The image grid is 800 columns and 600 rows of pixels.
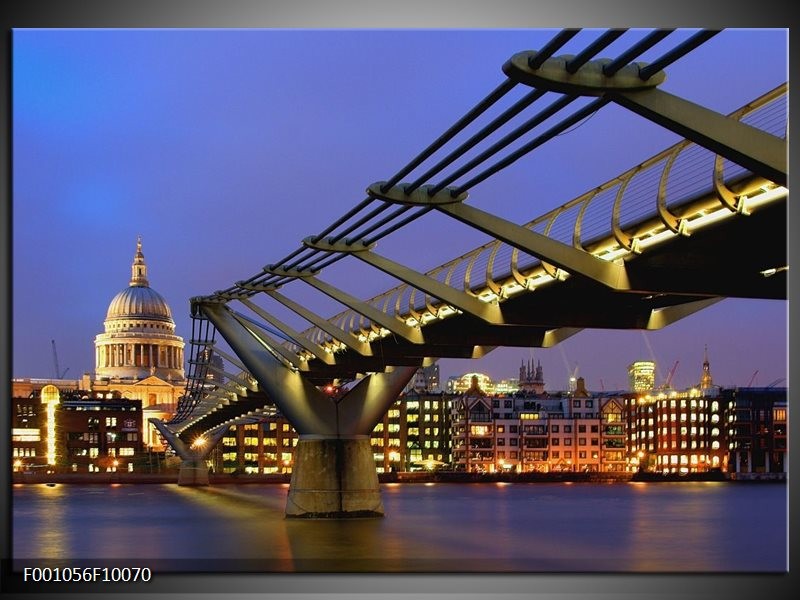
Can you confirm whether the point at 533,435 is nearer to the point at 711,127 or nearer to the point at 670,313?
the point at 670,313

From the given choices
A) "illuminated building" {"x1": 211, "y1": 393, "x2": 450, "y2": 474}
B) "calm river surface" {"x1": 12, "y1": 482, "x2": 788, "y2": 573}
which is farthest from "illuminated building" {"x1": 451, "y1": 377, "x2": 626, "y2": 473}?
"calm river surface" {"x1": 12, "y1": 482, "x2": 788, "y2": 573}

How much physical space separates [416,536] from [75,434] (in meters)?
113

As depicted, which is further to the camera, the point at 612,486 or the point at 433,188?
the point at 612,486

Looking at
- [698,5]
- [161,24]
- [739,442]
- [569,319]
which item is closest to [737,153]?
[698,5]

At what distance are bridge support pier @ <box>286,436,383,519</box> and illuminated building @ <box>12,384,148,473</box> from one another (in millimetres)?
100568

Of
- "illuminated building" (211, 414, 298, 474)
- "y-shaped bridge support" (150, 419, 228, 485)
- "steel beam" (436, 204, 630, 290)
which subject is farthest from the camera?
"illuminated building" (211, 414, 298, 474)

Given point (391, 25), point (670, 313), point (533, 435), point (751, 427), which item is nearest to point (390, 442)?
point (533, 435)

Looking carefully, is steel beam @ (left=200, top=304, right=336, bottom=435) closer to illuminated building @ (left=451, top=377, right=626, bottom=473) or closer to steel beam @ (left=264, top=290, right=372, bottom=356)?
steel beam @ (left=264, top=290, right=372, bottom=356)

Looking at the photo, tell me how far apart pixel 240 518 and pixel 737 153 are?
5184 cm

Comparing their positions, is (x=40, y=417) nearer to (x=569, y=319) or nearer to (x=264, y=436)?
(x=264, y=436)

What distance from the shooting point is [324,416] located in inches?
2034

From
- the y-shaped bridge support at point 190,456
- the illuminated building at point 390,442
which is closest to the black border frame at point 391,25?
the y-shaped bridge support at point 190,456

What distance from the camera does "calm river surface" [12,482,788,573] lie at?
41.8m

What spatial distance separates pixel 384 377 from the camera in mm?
51750
